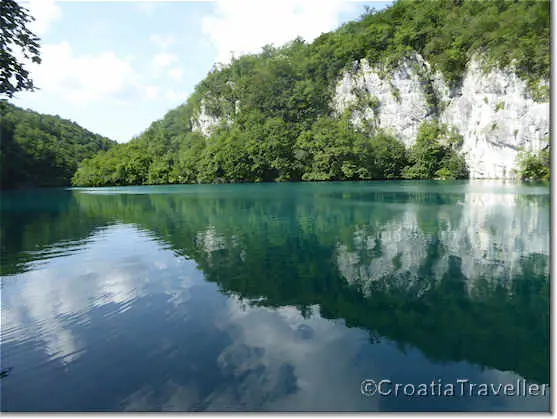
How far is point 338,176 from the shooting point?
217 ft

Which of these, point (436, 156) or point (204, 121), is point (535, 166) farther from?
point (204, 121)

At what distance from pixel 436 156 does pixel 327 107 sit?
26.4 m

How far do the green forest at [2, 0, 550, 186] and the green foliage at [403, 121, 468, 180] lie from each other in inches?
6.9

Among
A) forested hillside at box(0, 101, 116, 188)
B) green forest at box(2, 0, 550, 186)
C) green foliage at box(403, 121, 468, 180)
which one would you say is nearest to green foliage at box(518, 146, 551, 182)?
green forest at box(2, 0, 550, 186)

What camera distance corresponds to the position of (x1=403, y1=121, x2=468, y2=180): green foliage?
58.0m

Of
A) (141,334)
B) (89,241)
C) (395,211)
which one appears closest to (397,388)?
(141,334)

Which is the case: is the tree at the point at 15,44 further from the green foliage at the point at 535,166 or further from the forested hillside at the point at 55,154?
the green foliage at the point at 535,166

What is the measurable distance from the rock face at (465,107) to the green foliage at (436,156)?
1480mm

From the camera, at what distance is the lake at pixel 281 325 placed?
4.28m

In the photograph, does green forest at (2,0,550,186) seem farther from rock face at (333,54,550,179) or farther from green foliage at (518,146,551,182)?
rock face at (333,54,550,179)

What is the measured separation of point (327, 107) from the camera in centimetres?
7750

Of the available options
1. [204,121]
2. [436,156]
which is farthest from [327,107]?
[204,121]

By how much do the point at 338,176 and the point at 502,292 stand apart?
59.6m

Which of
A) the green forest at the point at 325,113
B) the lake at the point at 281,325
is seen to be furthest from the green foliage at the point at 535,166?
the lake at the point at 281,325
